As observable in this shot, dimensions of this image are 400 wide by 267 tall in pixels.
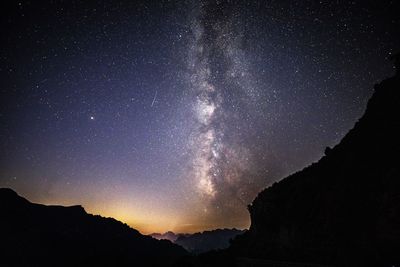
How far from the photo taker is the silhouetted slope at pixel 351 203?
21.0 metres

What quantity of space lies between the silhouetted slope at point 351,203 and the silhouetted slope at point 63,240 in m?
73.8

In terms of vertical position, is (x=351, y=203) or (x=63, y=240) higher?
(x=63, y=240)

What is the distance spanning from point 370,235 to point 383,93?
49.4 ft

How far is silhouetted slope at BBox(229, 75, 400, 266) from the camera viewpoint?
828 inches

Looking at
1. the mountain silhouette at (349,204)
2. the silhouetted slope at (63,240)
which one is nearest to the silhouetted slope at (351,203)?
the mountain silhouette at (349,204)

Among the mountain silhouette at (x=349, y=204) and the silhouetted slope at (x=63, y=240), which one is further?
the silhouetted slope at (x=63, y=240)

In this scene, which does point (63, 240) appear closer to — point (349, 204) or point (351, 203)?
point (349, 204)

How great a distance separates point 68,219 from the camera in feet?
535

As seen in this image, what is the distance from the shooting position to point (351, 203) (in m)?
25.0

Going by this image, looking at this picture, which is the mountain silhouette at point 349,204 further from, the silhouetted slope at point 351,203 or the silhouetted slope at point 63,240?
the silhouetted slope at point 63,240

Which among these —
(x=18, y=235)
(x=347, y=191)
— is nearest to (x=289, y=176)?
(x=347, y=191)

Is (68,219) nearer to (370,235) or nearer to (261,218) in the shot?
(261,218)

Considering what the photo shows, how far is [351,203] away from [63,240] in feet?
466

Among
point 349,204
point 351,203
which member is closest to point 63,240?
point 349,204
